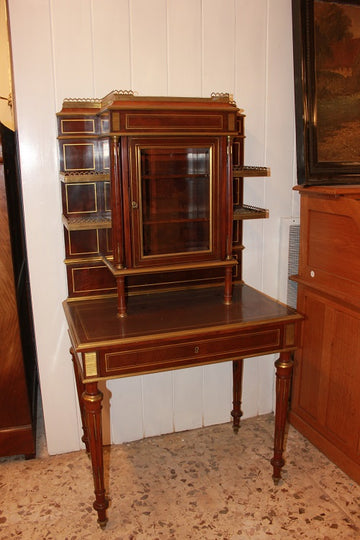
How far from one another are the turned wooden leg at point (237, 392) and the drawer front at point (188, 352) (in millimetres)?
584

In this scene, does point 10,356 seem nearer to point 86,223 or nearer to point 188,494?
point 86,223

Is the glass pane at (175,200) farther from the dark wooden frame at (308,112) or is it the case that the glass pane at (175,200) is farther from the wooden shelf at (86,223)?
the dark wooden frame at (308,112)

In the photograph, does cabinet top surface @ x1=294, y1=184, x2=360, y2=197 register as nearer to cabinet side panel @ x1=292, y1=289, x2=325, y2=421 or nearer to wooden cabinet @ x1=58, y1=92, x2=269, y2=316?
wooden cabinet @ x1=58, y1=92, x2=269, y2=316

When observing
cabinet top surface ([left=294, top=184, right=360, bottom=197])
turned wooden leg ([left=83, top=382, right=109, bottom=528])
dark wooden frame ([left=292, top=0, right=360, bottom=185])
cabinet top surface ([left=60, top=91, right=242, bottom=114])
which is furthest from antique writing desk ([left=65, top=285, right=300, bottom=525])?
cabinet top surface ([left=60, top=91, right=242, bottom=114])

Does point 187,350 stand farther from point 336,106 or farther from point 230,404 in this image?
point 336,106

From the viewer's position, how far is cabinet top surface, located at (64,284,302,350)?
182cm

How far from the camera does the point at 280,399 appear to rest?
2092 millimetres

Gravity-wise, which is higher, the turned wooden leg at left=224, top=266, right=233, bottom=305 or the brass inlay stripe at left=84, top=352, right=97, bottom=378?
the turned wooden leg at left=224, top=266, right=233, bottom=305

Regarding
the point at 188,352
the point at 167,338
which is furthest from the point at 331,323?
the point at 167,338

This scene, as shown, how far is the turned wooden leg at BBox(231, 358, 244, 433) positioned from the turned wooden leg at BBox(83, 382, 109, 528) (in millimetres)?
918

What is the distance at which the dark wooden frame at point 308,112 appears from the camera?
2.29 metres

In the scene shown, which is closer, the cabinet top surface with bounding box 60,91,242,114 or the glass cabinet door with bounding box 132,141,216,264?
the cabinet top surface with bounding box 60,91,242,114

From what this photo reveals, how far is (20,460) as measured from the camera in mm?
2379

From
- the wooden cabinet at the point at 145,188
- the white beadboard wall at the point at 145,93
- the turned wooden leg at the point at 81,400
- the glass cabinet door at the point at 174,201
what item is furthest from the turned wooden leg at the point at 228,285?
the turned wooden leg at the point at 81,400
